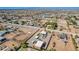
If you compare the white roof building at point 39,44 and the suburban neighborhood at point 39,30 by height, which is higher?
the suburban neighborhood at point 39,30

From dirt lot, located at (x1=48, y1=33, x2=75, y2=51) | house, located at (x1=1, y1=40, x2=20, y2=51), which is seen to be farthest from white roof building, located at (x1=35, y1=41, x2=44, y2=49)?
house, located at (x1=1, y1=40, x2=20, y2=51)

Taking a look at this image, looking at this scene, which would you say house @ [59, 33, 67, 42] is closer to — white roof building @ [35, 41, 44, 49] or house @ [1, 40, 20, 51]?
white roof building @ [35, 41, 44, 49]

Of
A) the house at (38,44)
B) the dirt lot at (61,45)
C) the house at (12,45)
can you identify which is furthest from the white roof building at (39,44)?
the house at (12,45)

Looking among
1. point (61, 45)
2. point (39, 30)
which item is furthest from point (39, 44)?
point (61, 45)

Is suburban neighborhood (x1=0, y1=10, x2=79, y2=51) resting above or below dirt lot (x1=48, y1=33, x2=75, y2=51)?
above

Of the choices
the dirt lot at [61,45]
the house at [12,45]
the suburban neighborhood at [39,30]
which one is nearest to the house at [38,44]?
the suburban neighborhood at [39,30]

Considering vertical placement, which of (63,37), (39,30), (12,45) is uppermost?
(39,30)

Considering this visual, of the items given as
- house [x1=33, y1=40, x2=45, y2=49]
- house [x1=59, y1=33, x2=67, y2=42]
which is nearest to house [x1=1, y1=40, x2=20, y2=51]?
house [x1=33, y1=40, x2=45, y2=49]

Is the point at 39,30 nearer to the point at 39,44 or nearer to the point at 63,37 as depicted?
the point at 39,44

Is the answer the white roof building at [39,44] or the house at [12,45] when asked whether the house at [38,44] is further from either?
the house at [12,45]

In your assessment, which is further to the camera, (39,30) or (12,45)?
(39,30)
